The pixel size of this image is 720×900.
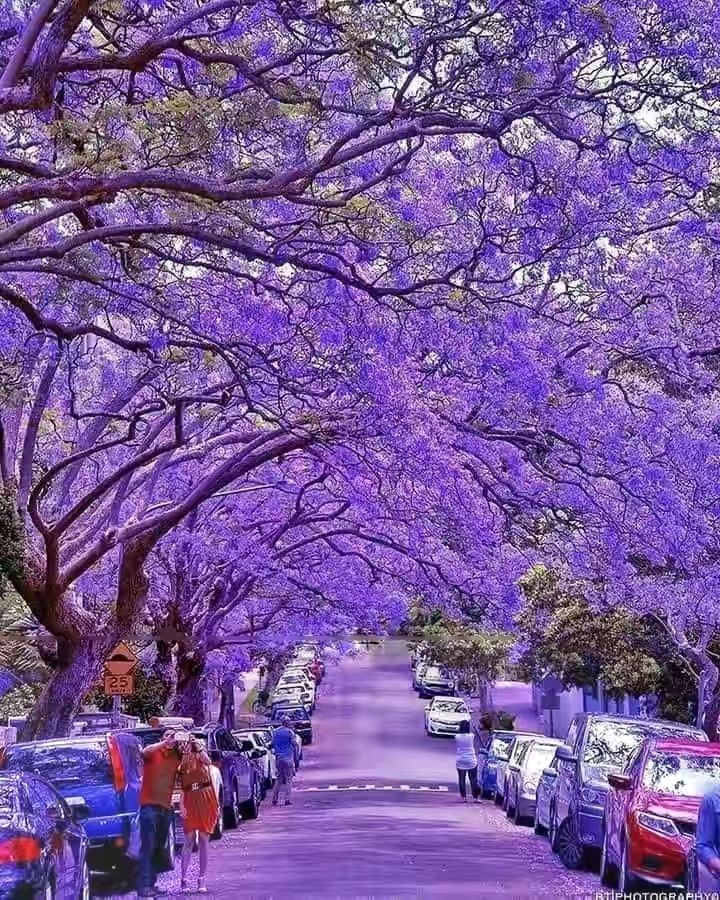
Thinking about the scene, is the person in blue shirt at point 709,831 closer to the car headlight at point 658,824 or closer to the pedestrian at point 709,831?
the pedestrian at point 709,831

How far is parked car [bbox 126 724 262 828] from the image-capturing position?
84.3 ft

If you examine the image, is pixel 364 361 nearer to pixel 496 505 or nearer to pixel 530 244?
pixel 530 244

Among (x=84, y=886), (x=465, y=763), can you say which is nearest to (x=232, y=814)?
(x=465, y=763)

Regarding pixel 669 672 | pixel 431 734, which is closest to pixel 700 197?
pixel 669 672

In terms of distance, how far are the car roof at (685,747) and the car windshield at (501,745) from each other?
16.7 metres

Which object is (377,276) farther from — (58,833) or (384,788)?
(384,788)

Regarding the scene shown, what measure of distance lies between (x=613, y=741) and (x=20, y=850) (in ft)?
33.5

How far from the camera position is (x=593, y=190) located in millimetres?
16672

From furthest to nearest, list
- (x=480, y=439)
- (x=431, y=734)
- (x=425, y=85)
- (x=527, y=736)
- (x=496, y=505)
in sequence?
(x=431, y=734) < (x=527, y=736) < (x=496, y=505) < (x=480, y=439) < (x=425, y=85)

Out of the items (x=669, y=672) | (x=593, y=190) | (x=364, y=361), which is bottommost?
(x=669, y=672)

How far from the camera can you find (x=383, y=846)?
70.3ft

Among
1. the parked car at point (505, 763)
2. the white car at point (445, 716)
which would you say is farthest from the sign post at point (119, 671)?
the white car at point (445, 716)

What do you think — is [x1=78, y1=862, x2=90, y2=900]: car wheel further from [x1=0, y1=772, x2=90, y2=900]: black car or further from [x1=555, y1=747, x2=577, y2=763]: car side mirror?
[x1=555, y1=747, x2=577, y2=763]: car side mirror

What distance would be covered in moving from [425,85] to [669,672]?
2233cm
